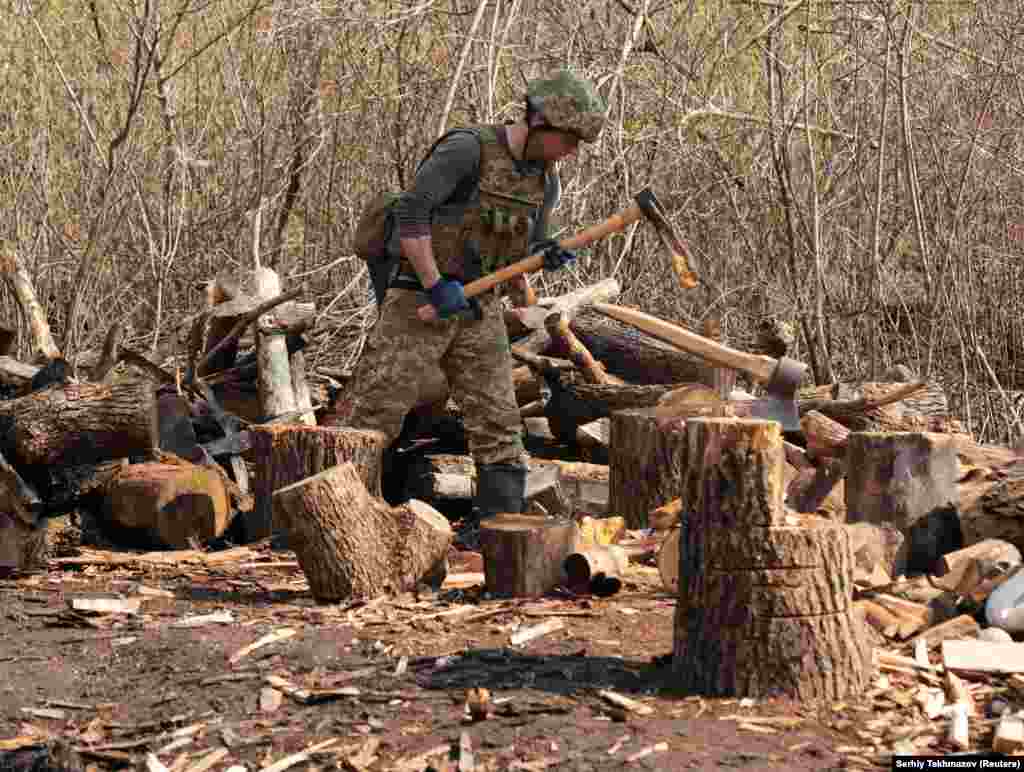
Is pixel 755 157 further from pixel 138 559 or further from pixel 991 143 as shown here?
pixel 138 559

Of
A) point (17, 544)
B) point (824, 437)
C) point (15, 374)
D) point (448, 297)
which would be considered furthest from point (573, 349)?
point (17, 544)

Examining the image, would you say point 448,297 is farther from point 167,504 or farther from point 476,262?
point 167,504

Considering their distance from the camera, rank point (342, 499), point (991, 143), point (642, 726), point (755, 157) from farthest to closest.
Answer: point (755, 157), point (991, 143), point (342, 499), point (642, 726)

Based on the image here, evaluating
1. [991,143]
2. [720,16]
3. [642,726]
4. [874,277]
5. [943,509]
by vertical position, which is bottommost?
[642,726]

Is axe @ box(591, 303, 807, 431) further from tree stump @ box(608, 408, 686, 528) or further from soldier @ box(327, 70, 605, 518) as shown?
tree stump @ box(608, 408, 686, 528)

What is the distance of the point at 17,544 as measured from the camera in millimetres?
6062

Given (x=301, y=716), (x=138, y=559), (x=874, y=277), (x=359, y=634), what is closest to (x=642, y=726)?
(x=301, y=716)

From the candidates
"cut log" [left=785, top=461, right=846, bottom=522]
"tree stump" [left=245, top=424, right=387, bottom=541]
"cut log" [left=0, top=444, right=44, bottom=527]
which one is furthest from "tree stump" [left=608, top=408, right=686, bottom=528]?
"cut log" [left=0, top=444, right=44, bottom=527]

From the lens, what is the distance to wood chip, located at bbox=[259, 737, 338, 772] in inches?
139

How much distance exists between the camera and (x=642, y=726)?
3.64m

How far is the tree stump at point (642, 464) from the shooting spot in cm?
631

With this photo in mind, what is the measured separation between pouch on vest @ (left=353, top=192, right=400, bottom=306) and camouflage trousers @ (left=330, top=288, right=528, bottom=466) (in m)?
0.22

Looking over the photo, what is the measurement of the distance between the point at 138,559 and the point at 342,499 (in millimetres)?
1648

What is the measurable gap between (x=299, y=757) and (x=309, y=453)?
275 cm
